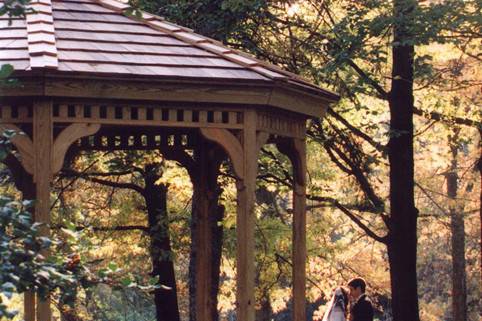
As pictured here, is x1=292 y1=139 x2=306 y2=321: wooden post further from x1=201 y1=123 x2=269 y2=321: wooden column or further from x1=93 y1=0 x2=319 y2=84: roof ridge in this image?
x1=201 y1=123 x2=269 y2=321: wooden column

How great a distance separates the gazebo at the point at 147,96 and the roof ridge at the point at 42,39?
11mm

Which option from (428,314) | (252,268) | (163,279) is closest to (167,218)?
(163,279)

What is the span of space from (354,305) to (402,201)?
451 centimetres

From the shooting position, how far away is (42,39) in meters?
8.27

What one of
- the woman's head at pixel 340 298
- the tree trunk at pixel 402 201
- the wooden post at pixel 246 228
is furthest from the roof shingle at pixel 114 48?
the tree trunk at pixel 402 201

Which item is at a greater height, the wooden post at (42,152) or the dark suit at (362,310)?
the wooden post at (42,152)

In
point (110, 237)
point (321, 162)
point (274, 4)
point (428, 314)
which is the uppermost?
point (274, 4)

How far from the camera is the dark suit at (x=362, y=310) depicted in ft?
36.1

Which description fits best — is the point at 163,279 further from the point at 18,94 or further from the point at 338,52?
the point at 18,94

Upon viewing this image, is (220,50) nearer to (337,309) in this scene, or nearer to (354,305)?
(354,305)

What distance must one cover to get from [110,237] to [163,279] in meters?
1.48

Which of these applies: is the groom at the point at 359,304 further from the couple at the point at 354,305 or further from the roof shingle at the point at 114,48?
the roof shingle at the point at 114,48

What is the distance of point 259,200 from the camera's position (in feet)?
68.8

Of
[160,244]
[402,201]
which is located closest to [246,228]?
[402,201]
